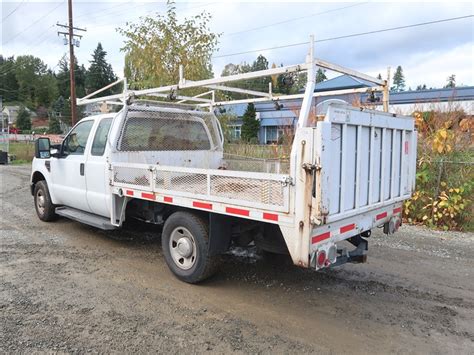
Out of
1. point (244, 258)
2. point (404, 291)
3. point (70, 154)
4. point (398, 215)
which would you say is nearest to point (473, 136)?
point (398, 215)

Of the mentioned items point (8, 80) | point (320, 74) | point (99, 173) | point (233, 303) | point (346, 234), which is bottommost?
point (233, 303)

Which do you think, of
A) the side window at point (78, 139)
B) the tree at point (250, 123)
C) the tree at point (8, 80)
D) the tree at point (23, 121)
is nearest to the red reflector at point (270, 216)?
the side window at point (78, 139)

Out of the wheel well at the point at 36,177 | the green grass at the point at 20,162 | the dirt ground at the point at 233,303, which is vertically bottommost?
the dirt ground at the point at 233,303

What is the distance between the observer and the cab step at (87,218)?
5658 mm

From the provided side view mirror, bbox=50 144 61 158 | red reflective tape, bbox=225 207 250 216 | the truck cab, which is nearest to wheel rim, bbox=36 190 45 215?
the truck cab

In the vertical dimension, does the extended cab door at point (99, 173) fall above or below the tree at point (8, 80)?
below

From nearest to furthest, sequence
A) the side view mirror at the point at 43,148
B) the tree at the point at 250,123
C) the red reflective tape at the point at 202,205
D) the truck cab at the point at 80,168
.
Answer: the red reflective tape at the point at 202,205 < the truck cab at the point at 80,168 < the side view mirror at the point at 43,148 < the tree at the point at 250,123

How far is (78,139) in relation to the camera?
6426mm

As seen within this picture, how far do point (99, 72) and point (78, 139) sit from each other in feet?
301

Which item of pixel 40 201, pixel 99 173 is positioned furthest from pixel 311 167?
pixel 40 201

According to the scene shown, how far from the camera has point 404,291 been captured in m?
4.52

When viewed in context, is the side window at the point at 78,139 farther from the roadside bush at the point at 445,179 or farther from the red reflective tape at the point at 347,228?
the roadside bush at the point at 445,179

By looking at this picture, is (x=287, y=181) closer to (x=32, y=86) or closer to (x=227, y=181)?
(x=227, y=181)

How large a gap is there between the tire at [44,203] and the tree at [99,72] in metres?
84.4
